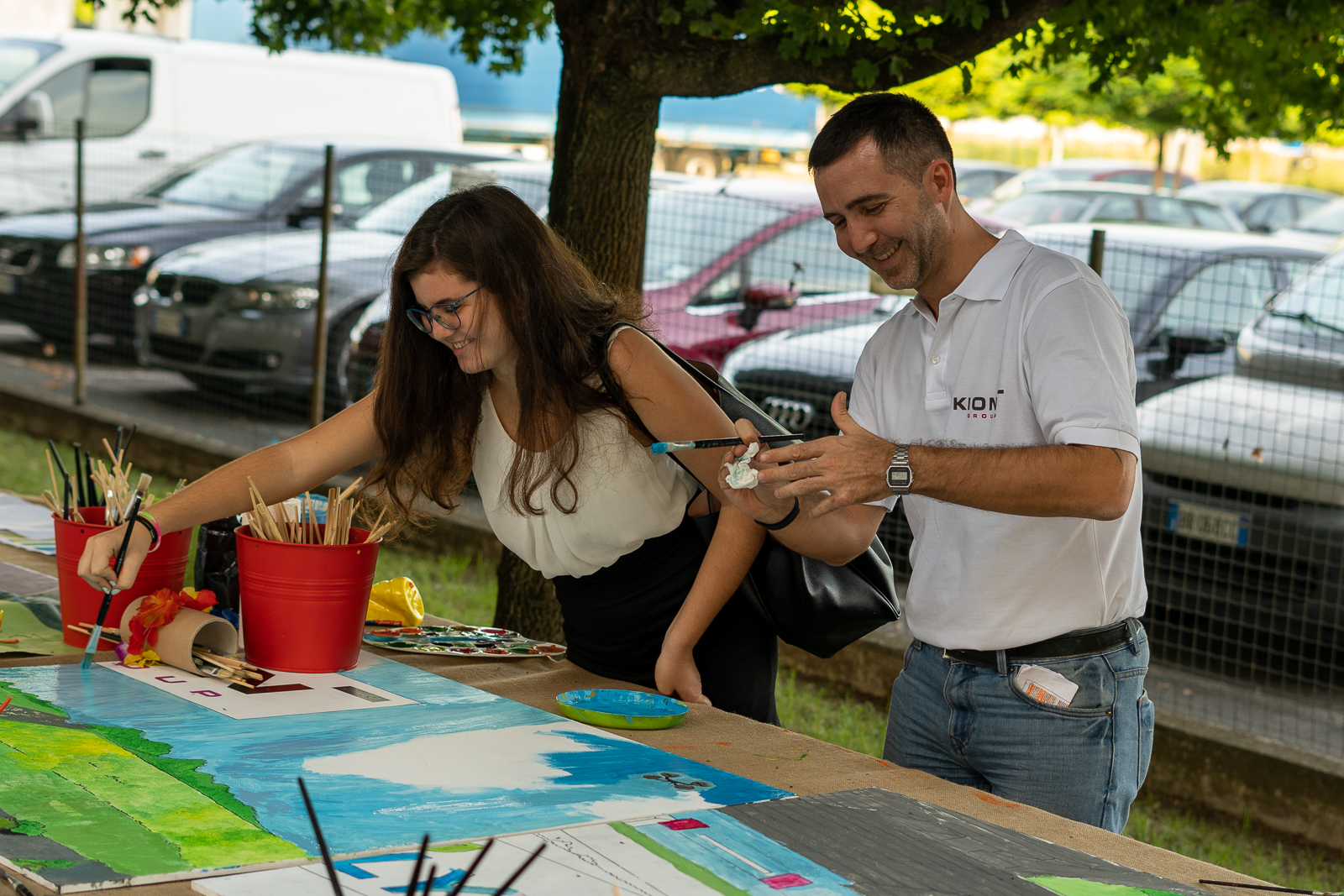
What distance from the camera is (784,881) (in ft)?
4.94

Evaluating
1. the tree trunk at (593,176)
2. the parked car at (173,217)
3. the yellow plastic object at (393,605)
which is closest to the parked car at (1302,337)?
the tree trunk at (593,176)

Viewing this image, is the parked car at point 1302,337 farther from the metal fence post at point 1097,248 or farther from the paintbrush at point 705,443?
the paintbrush at point 705,443

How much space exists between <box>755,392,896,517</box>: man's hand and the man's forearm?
0.05 metres

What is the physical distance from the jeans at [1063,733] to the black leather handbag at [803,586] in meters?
0.29

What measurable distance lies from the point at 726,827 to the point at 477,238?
1114mm

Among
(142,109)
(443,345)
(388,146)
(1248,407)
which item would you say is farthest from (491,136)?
(443,345)

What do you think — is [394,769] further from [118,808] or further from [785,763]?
[785,763]

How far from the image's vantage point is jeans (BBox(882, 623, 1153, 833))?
215cm

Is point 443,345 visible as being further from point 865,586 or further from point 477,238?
point 865,586

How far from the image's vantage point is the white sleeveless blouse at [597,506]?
94.3 inches

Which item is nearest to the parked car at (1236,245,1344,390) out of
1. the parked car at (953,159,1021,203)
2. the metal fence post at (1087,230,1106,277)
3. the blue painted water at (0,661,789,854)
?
the metal fence post at (1087,230,1106,277)

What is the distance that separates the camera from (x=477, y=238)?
2320 millimetres

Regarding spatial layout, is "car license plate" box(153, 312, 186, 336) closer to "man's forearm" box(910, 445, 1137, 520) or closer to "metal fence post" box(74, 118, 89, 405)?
"metal fence post" box(74, 118, 89, 405)

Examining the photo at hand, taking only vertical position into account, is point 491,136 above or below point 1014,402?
above
